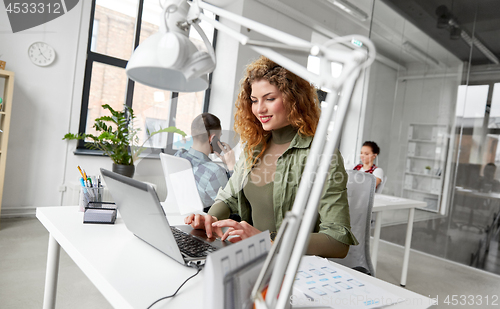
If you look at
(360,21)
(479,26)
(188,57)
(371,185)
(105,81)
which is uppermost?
(360,21)

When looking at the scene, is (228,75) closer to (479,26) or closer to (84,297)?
(84,297)

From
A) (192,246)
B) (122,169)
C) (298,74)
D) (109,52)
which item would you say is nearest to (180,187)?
(192,246)

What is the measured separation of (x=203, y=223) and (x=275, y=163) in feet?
1.07

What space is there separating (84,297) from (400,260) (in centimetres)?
311

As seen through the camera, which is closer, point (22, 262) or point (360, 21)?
point (22, 262)

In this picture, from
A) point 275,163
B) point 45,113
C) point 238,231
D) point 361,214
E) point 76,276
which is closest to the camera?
point 238,231

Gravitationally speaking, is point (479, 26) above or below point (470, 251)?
above

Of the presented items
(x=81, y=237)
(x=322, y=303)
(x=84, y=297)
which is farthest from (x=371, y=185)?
(x=84, y=297)

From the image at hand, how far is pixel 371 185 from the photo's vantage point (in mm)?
1584

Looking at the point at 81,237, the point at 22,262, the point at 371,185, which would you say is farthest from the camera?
the point at 22,262

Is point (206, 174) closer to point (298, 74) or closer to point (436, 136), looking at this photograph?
point (298, 74)

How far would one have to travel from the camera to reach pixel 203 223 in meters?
1.04

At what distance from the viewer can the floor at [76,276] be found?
75.8 inches

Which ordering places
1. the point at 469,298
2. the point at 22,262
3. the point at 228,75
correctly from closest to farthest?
the point at 228,75, the point at 22,262, the point at 469,298
